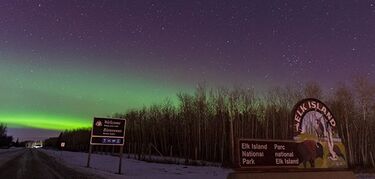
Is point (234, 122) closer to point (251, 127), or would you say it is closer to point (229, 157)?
point (251, 127)

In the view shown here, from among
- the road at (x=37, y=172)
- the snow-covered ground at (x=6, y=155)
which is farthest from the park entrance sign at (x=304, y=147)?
the snow-covered ground at (x=6, y=155)

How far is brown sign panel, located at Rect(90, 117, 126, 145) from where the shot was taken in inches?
1187

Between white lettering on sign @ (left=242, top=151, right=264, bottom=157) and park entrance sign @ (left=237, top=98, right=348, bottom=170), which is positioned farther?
park entrance sign @ (left=237, top=98, right=348, bottom=170)

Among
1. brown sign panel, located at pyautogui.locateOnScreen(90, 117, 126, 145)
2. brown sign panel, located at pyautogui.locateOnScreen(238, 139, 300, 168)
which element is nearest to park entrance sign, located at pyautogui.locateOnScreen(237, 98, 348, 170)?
brown sign panel, located at pyautogui.locateOnScreen(238, 139, 300, 168)

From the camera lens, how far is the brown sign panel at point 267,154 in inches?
491

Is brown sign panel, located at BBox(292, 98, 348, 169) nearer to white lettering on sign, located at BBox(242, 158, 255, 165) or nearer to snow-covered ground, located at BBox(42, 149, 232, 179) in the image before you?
white lettering on sign, located at BBox(242, 158, 255, 165)

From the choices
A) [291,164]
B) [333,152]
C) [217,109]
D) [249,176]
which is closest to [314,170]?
[291,164]

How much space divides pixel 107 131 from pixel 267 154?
19426 millimetres

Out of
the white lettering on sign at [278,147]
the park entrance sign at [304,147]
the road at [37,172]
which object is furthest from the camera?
the road at [37,172]

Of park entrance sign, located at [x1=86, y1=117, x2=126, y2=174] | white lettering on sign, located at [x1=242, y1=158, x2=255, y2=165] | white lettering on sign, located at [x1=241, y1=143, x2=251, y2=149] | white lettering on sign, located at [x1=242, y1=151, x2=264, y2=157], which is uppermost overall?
park entrance sign, located at [x1=86, y1=117, x2=126, y2=174]

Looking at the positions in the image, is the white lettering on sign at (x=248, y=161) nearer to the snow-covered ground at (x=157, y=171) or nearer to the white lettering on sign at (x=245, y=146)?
the white lettering on sign at (x=245, y=146)

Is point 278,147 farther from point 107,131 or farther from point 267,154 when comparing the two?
point 107,131

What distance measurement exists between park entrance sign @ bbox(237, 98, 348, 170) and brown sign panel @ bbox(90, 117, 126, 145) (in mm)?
18070

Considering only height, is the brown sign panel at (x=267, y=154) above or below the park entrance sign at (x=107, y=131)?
below
